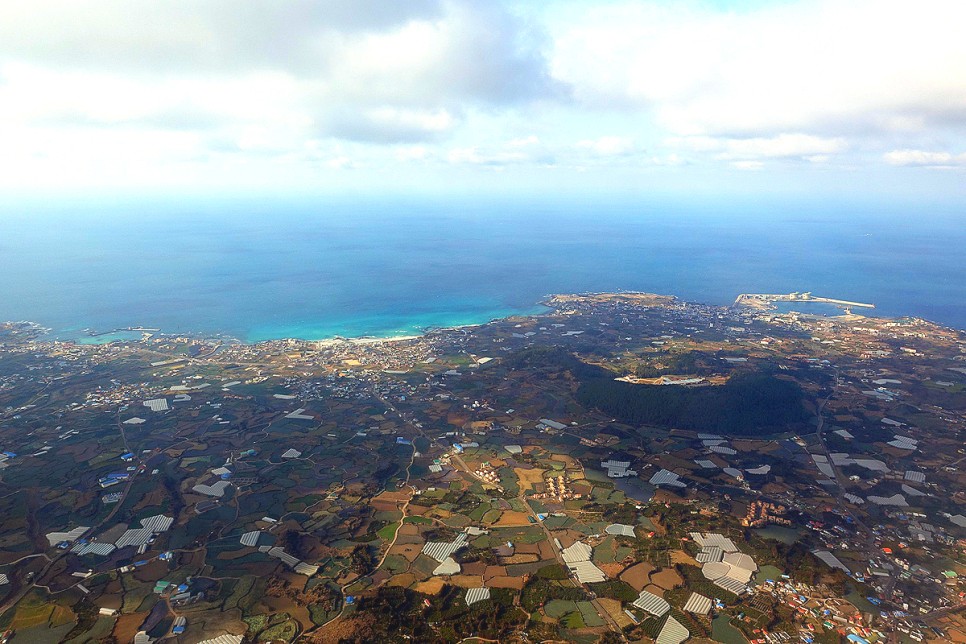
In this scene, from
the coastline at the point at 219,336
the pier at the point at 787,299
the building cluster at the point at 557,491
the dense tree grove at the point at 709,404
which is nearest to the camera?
the building cluster at the point at 557,491

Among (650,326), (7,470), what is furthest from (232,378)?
(650,326)

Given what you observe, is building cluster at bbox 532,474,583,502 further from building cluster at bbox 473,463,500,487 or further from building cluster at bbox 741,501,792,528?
building cluster at bbox 741,501,792,528

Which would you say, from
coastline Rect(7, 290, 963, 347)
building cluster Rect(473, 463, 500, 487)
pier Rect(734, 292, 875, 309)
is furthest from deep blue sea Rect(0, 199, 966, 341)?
building cluster Rect(473, 463, 500, 487)

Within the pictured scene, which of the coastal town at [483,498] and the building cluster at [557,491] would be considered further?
the building cluster at [557,491]

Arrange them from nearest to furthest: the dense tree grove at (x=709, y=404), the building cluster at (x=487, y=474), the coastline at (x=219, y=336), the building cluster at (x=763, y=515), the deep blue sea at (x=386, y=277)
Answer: the building cluster at (x=763, y=515) < the building cluster at (x=487, y=474) < the dense tree grove at (x=709, y=404) < the coastline at (x=219, y=336) < the deep blue sea at (x=386, y=277)

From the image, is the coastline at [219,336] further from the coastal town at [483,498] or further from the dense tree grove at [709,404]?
the dense tree grove at [709,404]

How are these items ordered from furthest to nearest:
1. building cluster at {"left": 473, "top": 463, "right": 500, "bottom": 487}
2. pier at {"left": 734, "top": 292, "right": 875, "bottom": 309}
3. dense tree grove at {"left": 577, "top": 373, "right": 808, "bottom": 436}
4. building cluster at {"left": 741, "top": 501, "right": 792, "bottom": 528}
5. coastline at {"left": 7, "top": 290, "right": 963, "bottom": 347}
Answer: pier at {"left": 734, "top": 292, "right": 875, "bottom": 309} → coastline at {"left": 7, "top": 290, "right": 963, "bottom": 347} → dense tree grove at {"left": 577, "top": 373, "right": 808, "bottom": 436} → building cluster at {"left": 473, "top": 463, "right": 500, "bottom": 487} → building cluster at {"left": 741, "top": 501, "right": 792, "bottom": 528}

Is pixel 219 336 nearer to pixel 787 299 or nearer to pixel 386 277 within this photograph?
pixel 386 277

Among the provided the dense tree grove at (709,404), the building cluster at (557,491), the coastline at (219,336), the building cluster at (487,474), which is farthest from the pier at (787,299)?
the building cluster at (487,474)

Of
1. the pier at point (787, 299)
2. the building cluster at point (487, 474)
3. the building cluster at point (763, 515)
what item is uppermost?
the building cluster at point (487, 474)
